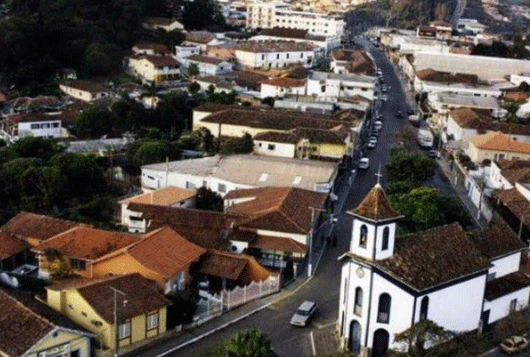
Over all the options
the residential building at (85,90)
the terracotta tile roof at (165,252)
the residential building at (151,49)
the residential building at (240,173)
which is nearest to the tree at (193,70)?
the residential building at (151,49)

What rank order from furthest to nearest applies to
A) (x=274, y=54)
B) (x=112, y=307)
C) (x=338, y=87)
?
1. (x=274, y=54)
2. (x=338, y=87)
3. (x=112, y=307)

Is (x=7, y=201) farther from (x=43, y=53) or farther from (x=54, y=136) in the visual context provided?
(x=43, y=53)

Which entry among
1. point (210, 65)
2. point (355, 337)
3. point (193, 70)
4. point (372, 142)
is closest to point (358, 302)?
point (355, 337)

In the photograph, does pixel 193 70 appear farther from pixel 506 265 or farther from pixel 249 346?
pixel 249 346

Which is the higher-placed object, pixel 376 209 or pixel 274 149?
pixel 376 209

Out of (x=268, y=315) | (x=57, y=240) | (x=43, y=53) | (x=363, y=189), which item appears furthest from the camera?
(x=43, y=53)

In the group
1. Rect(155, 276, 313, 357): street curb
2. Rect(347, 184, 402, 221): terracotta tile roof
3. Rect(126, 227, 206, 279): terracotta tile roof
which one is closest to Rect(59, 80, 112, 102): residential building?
Rect(126, 227, 206, 279): terracotta tile roof

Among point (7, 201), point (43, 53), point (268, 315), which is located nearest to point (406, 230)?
point (268, 315)

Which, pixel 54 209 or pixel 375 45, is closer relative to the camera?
pixel 54 209
